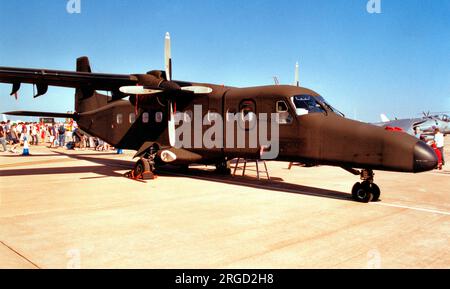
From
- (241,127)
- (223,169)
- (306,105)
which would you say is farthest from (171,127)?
(306,105)

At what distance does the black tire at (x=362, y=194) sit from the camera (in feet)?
27.3

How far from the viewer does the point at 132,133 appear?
48.2 ft

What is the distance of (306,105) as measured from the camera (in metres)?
9.59

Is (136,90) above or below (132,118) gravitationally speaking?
above

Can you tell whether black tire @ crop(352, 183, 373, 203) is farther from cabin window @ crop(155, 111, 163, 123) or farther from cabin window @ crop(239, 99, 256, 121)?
cabin window @ crop(155, 111, 163, 123)

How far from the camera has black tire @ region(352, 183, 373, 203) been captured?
8328 mm

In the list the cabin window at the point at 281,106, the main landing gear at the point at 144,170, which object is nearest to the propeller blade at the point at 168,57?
the main landing gear at the point at 144,170

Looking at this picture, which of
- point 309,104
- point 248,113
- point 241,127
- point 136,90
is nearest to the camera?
point 309,104

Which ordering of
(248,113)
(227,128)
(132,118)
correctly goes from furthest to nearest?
1. (132,118)
2. (227,128)
3. (248,113)

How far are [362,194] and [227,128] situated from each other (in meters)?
4.77

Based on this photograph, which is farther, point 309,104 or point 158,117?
point 158,117

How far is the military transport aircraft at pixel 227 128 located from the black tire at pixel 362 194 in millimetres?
22

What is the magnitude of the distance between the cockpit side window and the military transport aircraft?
26 mm

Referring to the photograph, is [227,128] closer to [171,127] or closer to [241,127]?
[241,127]
